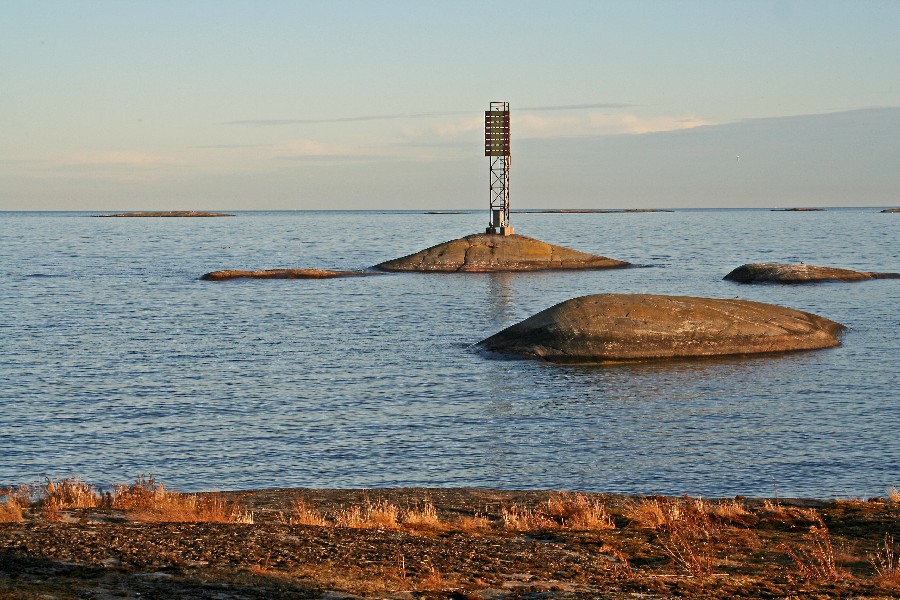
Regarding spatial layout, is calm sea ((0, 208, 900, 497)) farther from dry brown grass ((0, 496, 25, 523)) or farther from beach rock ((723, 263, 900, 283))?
beach rock ((723, 263, 900, 283))

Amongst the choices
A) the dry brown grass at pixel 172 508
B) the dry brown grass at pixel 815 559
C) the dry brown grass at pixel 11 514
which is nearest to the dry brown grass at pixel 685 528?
the dry brown grass at pixel 815 559

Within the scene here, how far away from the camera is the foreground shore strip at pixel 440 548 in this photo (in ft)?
37.2

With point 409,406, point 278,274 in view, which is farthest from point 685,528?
point 278,274

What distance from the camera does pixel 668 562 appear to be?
533 inches

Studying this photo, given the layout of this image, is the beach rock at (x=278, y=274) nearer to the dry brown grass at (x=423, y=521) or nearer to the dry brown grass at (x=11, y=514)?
the dry brown grass at (x=11, y=514)

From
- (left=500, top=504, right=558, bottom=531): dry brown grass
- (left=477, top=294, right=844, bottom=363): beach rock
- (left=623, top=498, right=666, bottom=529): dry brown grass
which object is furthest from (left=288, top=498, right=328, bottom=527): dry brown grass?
(left=477, top=294, right=844, bottom=363): beach rock

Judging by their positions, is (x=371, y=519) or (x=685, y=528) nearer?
(x=685, y=528)

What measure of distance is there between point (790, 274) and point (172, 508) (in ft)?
221

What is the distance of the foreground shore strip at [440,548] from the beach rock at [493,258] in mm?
73684

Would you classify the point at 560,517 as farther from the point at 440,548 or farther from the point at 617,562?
the point at 440,548

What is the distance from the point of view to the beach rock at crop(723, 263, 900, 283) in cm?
7700

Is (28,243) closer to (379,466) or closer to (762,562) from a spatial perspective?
(379,466)

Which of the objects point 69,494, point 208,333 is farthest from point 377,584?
point 208,333

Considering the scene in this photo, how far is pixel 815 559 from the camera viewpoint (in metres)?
13.8
